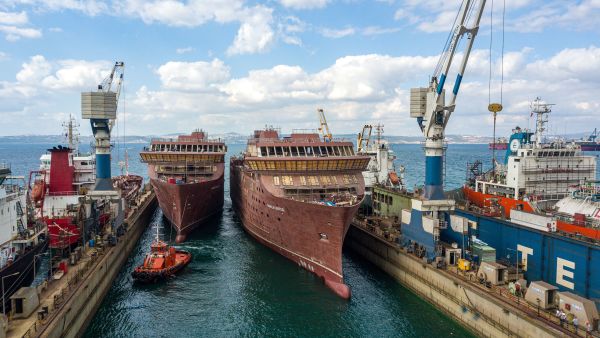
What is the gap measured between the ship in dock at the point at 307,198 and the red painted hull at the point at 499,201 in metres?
14.4

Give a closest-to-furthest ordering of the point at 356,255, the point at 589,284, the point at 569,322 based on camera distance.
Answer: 1. the point at 569,322
2. the point at 589,284
3. the point at 356,255

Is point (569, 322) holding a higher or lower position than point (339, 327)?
higher

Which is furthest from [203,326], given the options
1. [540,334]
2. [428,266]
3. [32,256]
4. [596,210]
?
[596,210]

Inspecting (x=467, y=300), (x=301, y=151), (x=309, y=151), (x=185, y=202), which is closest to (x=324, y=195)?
(x=309, y=151)

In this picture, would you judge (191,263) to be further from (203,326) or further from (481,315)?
(481,315)

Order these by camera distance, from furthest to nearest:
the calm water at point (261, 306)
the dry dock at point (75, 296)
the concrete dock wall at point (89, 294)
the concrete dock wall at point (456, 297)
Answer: the calm water at point (261, 306)
the concrete dock wall at point (456, 297)
the concrete dock wall at point (89, 294)
the dry dock at point (75, 296)

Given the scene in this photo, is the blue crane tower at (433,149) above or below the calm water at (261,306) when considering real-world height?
above

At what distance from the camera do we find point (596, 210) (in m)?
34.2

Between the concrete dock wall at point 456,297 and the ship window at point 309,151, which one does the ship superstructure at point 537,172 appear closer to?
the concrete dock wall at point 456,297

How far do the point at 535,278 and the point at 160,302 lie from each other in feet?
93.8

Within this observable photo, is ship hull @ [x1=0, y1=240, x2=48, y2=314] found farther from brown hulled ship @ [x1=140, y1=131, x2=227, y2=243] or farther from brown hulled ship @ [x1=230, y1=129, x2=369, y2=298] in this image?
brown hulled ship @ [x1=140, y1=131, x2=227, y2=243]

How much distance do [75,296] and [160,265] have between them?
450 inches

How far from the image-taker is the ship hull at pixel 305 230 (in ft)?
115

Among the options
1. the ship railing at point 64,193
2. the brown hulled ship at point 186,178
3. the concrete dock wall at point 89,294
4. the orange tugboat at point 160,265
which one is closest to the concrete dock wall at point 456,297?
the orange tugboat at point 160,265
